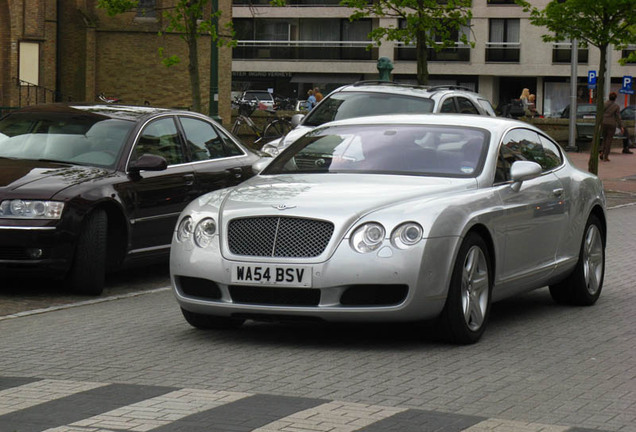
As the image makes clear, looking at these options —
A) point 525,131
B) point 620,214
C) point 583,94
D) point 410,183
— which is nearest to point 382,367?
point 410,183

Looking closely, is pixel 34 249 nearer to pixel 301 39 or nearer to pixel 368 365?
pixel 368 365

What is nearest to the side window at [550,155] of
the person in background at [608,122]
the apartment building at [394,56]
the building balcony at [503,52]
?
the person in background at [608,122]

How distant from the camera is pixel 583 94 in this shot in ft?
250

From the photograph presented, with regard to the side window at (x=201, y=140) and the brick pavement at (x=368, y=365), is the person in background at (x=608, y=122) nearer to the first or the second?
the side window at (x=201, y=140)

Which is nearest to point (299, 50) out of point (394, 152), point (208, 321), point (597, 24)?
point (597, 24)

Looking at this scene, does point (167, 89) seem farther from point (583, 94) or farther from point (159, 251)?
point (583, 94)

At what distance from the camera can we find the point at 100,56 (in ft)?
137

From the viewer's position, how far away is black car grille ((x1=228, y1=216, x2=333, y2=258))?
7.81m

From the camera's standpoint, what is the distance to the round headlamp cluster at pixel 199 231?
8.17m

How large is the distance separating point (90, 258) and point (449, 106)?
7.94 meters

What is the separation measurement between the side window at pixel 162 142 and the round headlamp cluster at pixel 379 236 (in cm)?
422

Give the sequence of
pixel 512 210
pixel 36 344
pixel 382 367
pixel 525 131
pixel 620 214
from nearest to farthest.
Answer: pixel 382 367, pixel 36 344, pixel 512 210, pixel 525 131, pixel 620 214

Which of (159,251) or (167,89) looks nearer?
(159,251)

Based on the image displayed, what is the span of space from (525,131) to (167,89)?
33338 mm
